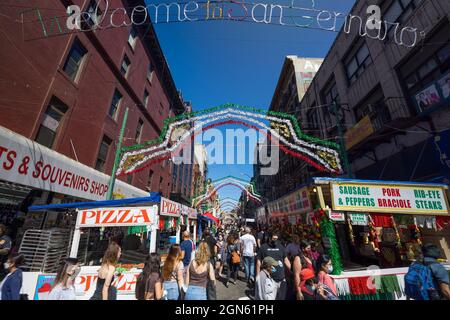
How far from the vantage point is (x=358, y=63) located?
49.9 feet

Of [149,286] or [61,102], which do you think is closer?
[149,286]

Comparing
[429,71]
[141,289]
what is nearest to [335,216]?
[141,289]

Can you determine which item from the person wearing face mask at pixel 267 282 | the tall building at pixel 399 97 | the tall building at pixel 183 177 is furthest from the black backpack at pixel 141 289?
the tall building at pixel 183 177

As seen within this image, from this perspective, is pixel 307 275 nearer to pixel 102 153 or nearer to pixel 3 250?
Answer: pixel 3 250

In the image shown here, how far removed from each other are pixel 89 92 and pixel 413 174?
19.0 m

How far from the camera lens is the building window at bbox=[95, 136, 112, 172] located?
1388cm

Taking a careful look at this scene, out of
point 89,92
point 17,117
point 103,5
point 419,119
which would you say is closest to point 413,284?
point 419,119

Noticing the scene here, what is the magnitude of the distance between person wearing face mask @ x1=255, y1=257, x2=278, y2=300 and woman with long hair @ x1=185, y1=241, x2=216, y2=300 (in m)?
1.09

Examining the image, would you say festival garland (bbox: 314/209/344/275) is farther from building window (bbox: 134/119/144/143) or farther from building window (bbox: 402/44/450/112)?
building window (bbox: 134/119/144/143)

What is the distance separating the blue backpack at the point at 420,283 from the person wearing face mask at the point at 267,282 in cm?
A: 301

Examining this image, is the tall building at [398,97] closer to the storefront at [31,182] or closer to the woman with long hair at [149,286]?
the woman with long hair at [149,286]

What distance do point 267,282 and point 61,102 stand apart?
1293cm

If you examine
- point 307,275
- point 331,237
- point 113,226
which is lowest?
point 307,275
